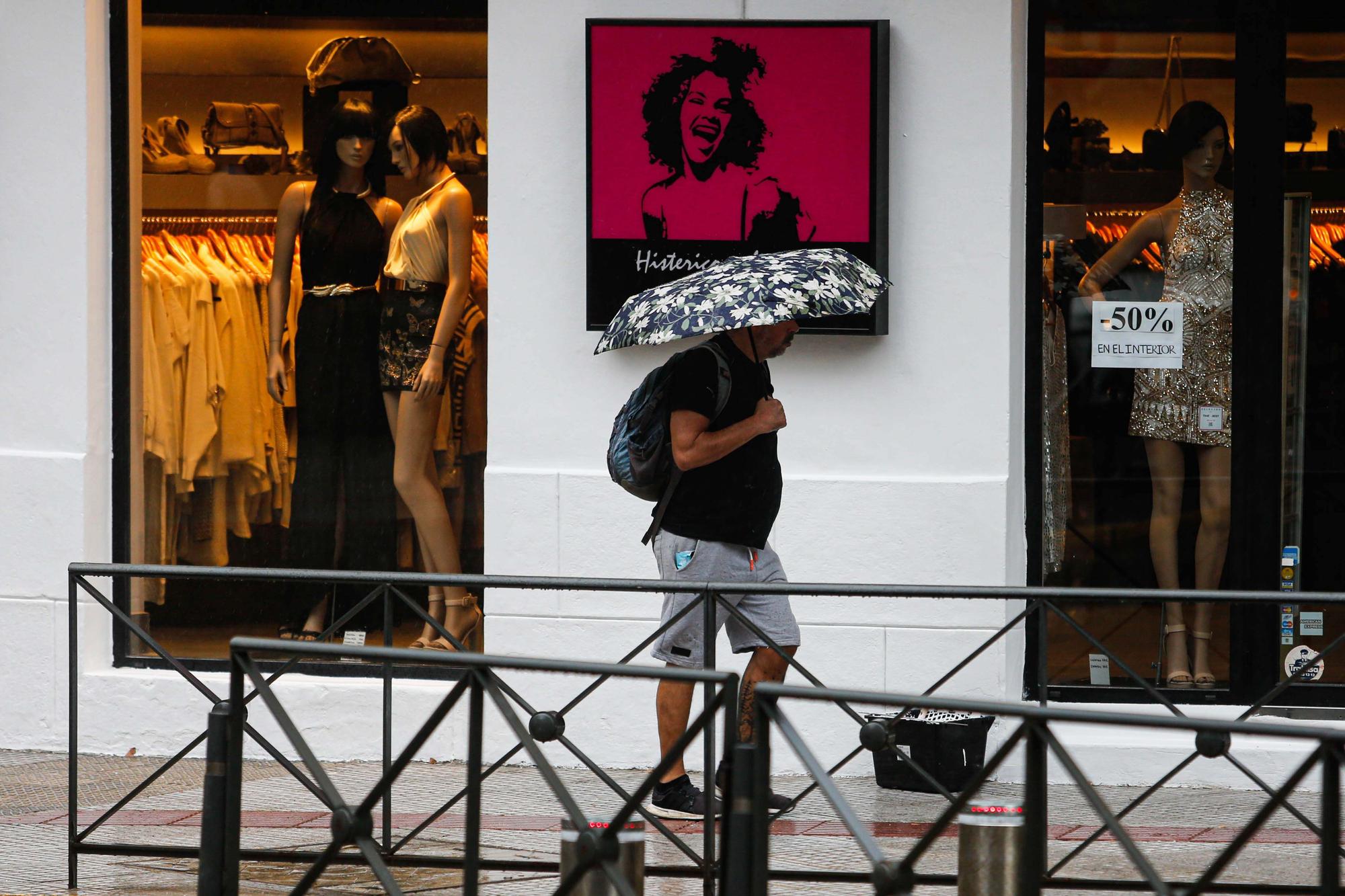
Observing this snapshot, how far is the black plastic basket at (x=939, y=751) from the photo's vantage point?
6805 millimetres

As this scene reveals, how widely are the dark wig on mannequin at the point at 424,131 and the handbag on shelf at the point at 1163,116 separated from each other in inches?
131

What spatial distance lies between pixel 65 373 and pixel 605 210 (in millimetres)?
2720

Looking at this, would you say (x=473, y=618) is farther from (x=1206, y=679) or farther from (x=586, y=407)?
(x=1206, y=679)

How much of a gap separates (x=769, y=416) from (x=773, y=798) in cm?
138

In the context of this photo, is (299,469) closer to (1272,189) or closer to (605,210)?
(605,210)

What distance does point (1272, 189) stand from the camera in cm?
765

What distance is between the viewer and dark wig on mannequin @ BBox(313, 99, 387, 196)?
8.27 metres

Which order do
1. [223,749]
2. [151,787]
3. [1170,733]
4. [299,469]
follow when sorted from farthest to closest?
1. [299,469]
2. [151,787]
3. [1170,733]
4. [223,749]

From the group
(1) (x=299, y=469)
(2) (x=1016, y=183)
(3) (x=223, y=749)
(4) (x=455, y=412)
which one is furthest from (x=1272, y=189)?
(3) (x=223, y=749)

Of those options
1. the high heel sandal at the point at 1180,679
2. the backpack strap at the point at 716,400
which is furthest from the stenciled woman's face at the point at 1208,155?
the backpack strap at the point at 716,400

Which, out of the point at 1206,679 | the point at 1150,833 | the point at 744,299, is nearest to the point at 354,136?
the point at 744,299

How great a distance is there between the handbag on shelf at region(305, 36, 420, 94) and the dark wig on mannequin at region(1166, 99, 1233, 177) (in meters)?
3.58

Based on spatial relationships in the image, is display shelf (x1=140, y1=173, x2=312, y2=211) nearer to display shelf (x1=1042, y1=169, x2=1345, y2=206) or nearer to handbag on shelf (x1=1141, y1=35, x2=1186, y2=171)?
display shelf (x1=1042, y1=169, x2=1345, y2=206)

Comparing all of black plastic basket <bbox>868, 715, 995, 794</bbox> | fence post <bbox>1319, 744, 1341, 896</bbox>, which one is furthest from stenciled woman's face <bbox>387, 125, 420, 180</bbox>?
fence post <bbox>1319, 744, 1341, 896</bbox>
